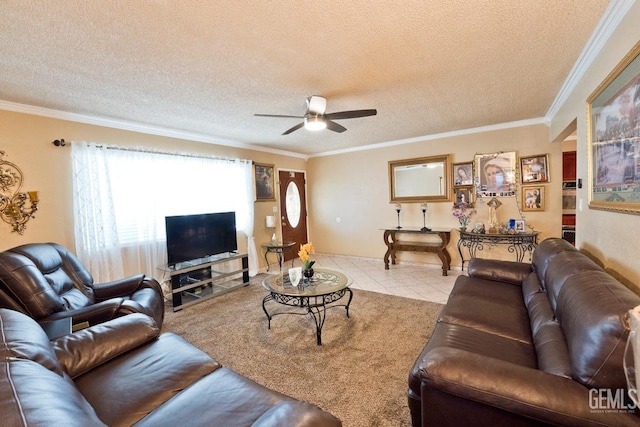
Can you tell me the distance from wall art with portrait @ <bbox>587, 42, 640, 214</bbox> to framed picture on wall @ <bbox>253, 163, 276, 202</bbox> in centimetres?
457

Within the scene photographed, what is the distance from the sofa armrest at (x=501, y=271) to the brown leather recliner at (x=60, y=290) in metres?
3.11

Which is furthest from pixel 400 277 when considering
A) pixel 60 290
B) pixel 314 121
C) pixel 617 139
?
pixel 60 290

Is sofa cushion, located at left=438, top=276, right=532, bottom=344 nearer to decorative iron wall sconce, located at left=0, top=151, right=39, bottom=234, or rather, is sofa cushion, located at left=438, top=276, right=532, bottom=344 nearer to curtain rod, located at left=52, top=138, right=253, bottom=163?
curtain rod, located at left=52, top=138, right=253, bottom=163

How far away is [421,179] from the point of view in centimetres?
516

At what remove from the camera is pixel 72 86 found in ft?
7.96

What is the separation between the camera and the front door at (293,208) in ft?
19.6

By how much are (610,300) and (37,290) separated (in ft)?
11.3

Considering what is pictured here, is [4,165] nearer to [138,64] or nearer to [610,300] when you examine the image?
[138,64]

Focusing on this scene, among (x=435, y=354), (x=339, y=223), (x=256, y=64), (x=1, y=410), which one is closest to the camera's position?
(x=1, y=410)

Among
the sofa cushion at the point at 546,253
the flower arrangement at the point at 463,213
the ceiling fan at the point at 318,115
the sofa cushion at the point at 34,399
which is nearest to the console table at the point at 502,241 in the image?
the flower arrangement at the point at 463,213

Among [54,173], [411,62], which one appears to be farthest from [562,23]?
[54,173]

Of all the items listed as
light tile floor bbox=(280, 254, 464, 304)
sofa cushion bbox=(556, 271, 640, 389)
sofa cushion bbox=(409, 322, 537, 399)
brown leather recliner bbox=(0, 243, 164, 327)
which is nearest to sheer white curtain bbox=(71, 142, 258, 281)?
brown leather recliner bbox=(0, 243, 164, 327)

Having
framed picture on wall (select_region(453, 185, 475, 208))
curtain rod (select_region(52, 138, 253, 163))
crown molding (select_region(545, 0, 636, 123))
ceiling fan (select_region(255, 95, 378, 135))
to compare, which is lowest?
framed picture on wall (select_region(453, 185, 475, 208))

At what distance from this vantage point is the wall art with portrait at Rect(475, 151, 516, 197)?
436cm
